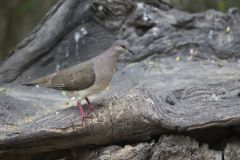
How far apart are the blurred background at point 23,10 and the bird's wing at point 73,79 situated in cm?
481

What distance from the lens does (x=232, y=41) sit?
7285 millimetres

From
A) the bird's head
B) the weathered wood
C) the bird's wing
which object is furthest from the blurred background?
the bird's wing

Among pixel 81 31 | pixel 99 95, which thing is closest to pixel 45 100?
pixel 99 95

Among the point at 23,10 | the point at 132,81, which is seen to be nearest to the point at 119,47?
the point at 132,81

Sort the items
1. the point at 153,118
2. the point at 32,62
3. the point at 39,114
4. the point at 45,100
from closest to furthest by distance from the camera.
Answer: the point at 153,118 < the point at 39,114 < the point at 45,100 < the point at 32,62

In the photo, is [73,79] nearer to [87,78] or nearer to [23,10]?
[87,78]

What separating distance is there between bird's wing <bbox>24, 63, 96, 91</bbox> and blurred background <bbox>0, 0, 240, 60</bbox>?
189 inches

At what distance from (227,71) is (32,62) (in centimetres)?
213

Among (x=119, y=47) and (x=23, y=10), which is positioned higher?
(x=119, y=47)

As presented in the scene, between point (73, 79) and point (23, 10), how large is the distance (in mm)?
5438

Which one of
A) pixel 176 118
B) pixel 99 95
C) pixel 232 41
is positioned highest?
pixel 176 118

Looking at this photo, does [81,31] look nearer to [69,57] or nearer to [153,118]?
[69,57]

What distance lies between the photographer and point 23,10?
34.4 feet

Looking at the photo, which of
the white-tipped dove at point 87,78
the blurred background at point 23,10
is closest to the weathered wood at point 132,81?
the white-tipped dove at point 87,78
